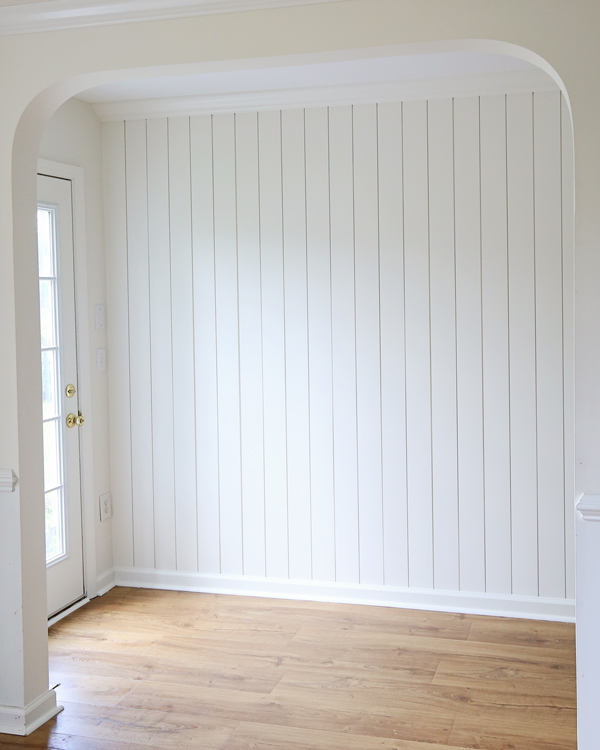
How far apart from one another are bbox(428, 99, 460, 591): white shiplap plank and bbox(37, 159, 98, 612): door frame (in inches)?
68.9

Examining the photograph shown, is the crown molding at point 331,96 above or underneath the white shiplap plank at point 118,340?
above

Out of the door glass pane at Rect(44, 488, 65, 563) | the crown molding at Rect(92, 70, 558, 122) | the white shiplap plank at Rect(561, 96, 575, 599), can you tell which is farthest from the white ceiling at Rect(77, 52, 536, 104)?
the door glass pane at Rect(44, 488, 65, 563)

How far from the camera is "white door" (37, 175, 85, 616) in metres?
3.95

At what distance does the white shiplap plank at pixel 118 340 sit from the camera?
4.34m

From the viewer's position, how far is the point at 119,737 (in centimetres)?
288

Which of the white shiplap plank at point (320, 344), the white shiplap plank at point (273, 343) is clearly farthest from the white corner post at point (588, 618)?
the white shiplap plank at point (273, 343)

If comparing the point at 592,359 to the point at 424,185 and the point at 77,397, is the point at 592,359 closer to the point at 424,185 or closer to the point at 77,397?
the point at 424,185

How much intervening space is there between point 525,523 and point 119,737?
6.73 feet

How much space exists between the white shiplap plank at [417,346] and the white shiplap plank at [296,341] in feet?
1.68

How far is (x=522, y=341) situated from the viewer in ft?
12.5

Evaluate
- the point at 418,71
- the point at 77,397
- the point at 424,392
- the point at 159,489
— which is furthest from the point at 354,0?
the point at 159,489

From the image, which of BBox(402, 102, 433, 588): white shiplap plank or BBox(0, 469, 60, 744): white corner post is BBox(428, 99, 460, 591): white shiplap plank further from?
BBox(0, 469, 60, 744): white corner post

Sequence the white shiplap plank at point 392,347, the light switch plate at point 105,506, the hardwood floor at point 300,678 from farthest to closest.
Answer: the light switch plate at point 105,506, the white shiplap plank at point 392,347, the hardwood floor at point 300,678

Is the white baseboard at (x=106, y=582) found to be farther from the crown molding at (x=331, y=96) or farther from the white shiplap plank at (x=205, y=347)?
the crown molding at (x=331, y=96)
